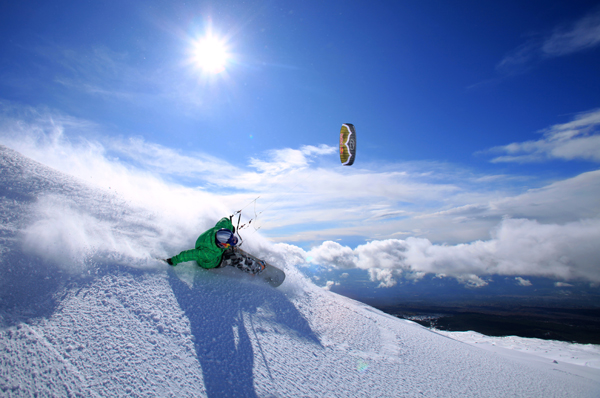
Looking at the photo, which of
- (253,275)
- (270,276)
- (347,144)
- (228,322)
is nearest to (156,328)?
(228,322)

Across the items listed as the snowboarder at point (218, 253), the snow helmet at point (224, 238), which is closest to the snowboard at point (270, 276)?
the snowboarder at point (218, 253)

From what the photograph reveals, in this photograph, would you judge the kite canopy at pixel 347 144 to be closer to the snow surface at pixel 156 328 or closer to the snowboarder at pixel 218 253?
the snow surface at pixel 156 328

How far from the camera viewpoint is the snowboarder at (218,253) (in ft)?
23.8

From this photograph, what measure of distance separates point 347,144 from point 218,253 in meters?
11.3

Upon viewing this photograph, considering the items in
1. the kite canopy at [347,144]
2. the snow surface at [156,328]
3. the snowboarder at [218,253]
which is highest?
the kite canopy at [347,144]

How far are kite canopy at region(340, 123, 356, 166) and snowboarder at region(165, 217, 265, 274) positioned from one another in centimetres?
934

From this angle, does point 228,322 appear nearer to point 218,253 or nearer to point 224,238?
point 218,253

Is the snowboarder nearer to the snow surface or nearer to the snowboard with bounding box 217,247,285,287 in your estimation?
the snowboard with bounding box 217,247,285,287

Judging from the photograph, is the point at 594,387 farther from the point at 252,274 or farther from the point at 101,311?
the point at 101,311

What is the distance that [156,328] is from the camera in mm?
5402

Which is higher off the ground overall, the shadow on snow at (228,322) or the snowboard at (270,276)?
the snowboard at (270,276)

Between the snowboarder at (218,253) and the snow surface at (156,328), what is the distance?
42cm

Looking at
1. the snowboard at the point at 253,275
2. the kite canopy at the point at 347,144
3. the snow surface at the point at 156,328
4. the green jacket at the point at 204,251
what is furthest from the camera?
the kite canopy at the point at 347,144

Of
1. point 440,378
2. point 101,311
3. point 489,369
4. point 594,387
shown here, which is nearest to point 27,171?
point 101,311
